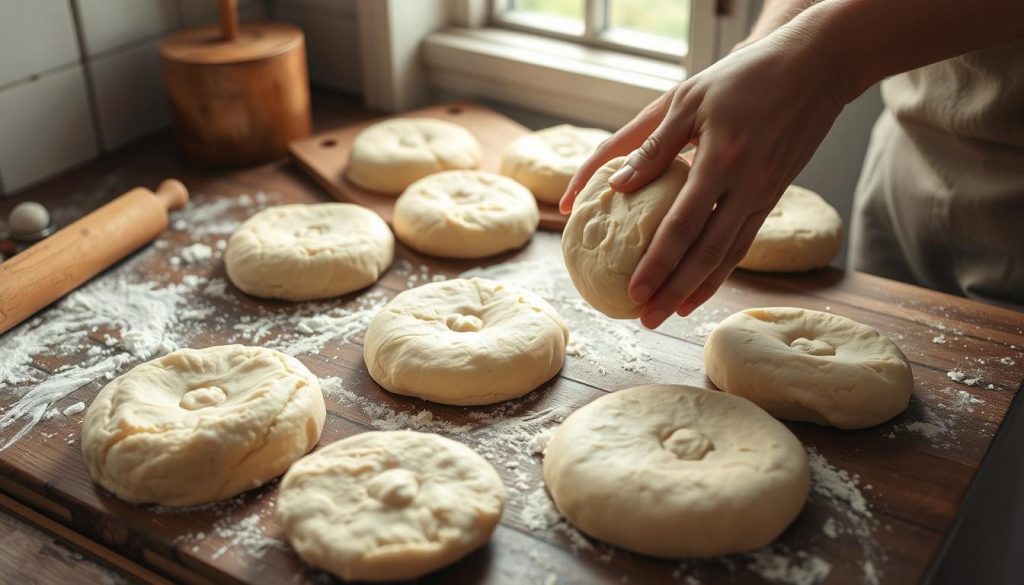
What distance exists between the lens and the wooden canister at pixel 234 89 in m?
2.11

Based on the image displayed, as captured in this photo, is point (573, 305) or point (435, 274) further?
point (435, 274)

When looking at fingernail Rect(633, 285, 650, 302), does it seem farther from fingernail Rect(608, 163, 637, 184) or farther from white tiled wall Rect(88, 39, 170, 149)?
white tiled wall Rect(88, 39, 170, 149)

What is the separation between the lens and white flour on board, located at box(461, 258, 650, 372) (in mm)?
1583

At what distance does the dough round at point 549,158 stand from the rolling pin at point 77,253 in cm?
74

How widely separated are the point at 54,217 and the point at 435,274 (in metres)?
0.84

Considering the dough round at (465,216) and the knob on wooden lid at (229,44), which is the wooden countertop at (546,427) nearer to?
the dough round at (465,216)

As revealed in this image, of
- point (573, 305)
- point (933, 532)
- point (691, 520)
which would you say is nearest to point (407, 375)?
point (573, 305)

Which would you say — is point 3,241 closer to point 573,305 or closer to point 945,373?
point 573,305

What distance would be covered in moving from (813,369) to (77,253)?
130 centimetres

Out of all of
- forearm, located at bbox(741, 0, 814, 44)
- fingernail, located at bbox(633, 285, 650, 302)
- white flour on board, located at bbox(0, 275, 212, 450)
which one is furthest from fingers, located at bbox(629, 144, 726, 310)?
white flour on board, located at bbox(0, 275, 212, 450)

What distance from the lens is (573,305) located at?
172 centimetres

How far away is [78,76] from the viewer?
2148 mm

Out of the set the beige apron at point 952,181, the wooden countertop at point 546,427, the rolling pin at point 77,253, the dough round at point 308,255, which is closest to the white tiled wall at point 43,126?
the wooden countertop at point 546,427

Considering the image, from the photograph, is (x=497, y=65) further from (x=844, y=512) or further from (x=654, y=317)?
(x=844, y=512)
